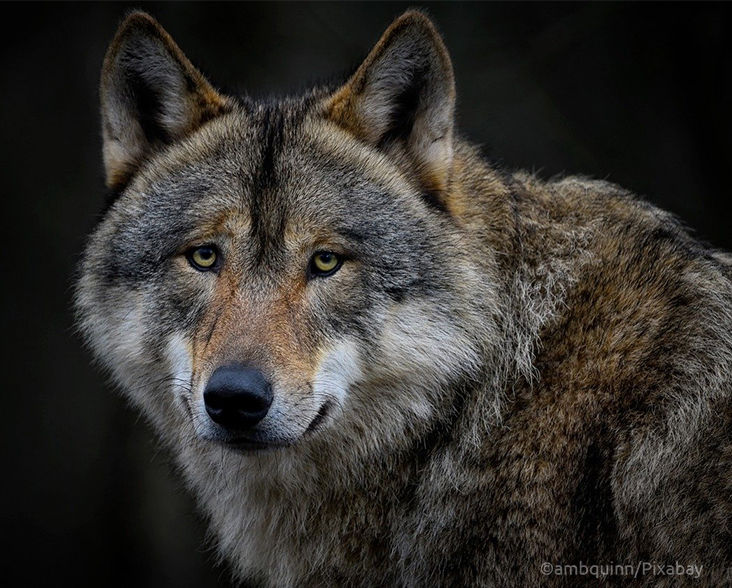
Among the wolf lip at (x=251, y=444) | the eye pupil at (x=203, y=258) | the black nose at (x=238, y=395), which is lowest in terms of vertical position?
the wolf lip at (x=251, y=444)

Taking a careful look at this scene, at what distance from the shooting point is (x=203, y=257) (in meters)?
4.39

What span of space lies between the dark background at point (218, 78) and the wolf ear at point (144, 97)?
166 inches

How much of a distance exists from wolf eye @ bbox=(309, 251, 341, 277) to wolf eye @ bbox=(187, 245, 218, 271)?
0.51m

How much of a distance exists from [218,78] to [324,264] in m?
5.24

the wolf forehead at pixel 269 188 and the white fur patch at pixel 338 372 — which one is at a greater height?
the wolf forehead at pixel 269 188

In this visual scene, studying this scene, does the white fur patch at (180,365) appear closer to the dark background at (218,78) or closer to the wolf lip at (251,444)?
the wolf lip at (251,444)

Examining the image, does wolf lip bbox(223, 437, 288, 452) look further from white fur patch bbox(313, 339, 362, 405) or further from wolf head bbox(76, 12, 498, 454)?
white fur patch bbox(313, 339, 362, 405)

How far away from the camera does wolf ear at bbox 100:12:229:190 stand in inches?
184

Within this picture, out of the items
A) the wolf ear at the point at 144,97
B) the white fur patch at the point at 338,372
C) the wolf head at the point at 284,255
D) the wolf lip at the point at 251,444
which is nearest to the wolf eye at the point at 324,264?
the wolf head at the point at 284,255

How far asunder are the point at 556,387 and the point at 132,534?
24.7 ft

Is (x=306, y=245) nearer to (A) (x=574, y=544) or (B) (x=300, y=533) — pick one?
(B) (x=300, y=533)

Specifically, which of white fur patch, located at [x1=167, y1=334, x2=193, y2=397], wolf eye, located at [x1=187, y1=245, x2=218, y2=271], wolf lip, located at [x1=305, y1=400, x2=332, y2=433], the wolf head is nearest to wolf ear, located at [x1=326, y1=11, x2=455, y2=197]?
the wolf head

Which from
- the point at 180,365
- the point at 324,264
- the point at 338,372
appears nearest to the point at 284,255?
the point at 324,264

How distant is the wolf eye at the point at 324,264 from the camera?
428cm
